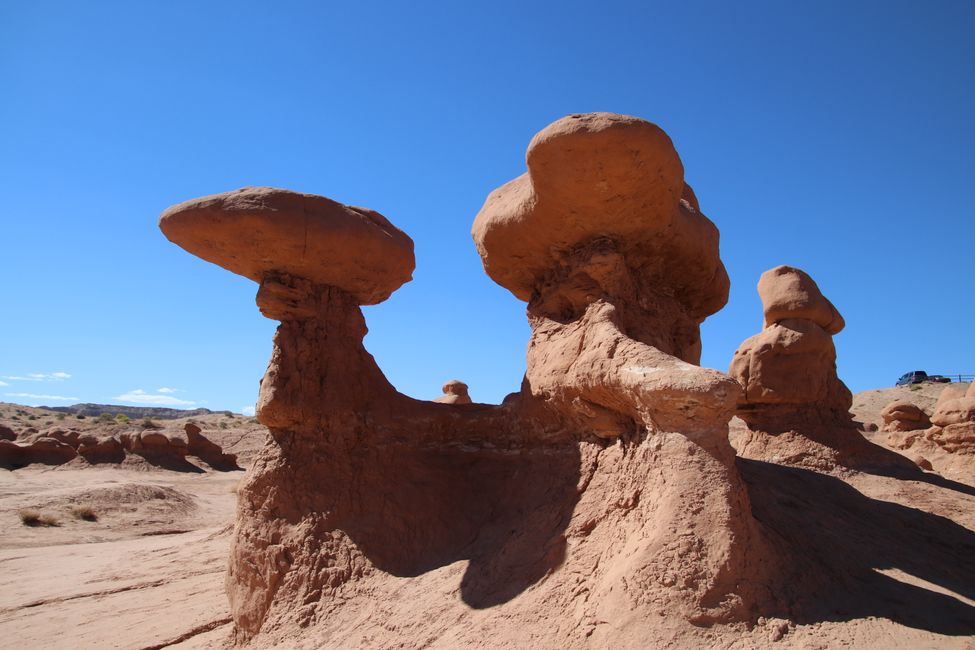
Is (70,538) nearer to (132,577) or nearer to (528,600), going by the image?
(132,577)

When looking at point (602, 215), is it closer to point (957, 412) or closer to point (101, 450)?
point (957, 412)

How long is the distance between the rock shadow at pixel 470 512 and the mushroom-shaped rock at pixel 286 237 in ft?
5.59

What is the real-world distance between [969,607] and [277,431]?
4.98 meters

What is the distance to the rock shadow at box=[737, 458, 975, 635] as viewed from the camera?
3.23m

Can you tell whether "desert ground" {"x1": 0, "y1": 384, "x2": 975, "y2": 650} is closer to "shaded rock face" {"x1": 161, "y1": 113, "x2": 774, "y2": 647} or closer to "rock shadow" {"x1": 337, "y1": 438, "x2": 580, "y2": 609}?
"shaded rock face" {"x1": 161, "y1": 113, "x2": 774, "y2": 647}

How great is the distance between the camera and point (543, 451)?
512 cm

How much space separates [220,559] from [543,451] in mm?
6358

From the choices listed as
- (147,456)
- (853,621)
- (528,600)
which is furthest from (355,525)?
(147,456)

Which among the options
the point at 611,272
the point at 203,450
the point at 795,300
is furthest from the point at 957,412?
the point at 203,450

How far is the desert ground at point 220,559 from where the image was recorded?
3.19 m

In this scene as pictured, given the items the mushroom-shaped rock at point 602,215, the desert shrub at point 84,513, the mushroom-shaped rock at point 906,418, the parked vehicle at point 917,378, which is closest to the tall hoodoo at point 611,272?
the mushroom-shaped rock at point 602,215

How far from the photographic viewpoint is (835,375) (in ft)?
26.8

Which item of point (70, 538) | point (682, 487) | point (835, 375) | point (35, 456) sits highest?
point (835, 375)

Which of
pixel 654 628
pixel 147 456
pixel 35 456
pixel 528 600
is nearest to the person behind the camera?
pixel 654 628
